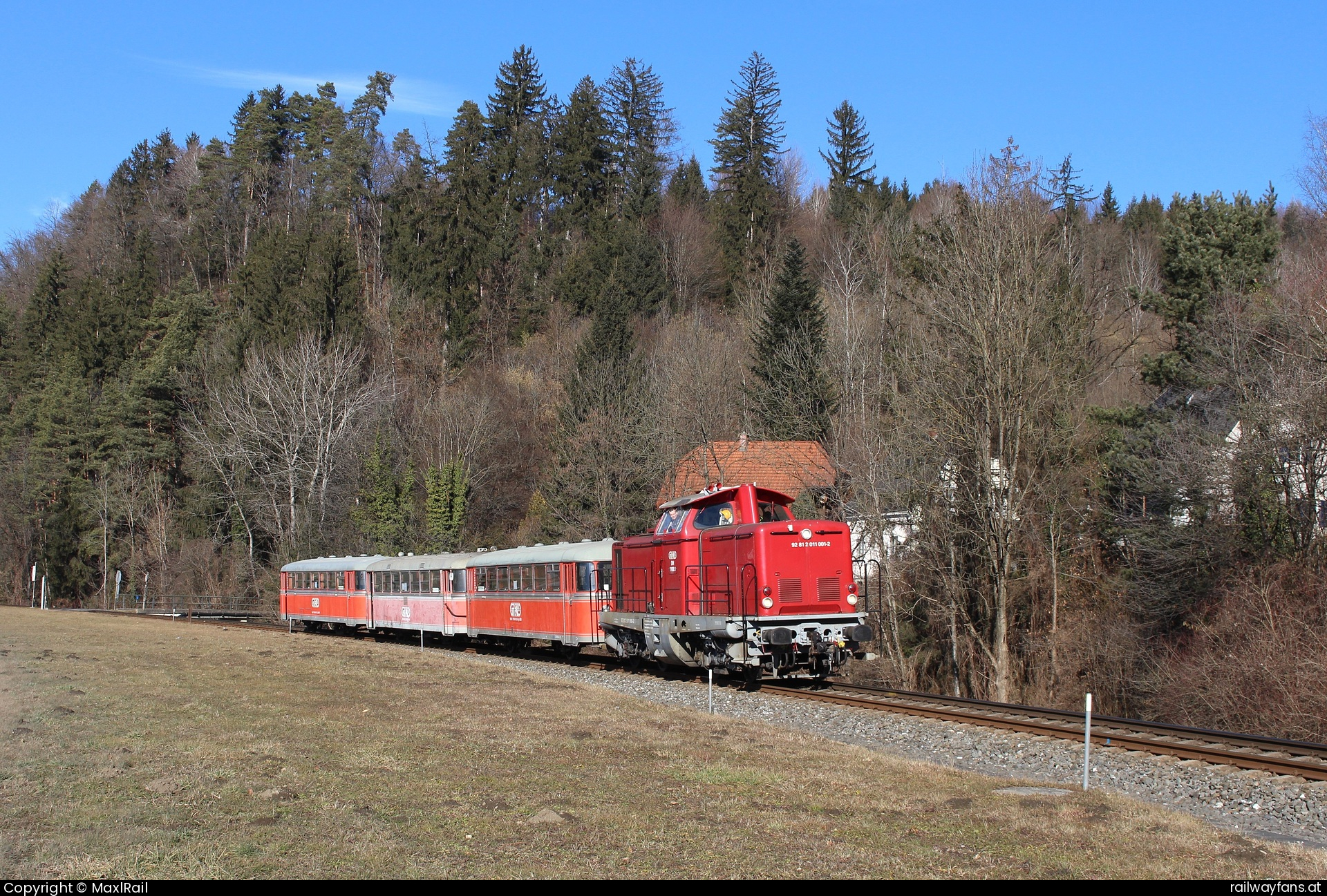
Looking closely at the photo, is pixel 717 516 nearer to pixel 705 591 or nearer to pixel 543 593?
pixel 705 591

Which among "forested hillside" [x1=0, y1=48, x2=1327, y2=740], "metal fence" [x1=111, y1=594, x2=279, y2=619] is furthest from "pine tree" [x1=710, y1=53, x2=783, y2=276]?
"metal fence" [x1=111, y1=594, x2=279, y2=619]

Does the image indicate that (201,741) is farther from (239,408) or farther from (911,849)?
(239,408)

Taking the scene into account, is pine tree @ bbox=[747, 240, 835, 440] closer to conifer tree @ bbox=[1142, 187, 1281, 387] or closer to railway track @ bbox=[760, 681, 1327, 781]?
conifer tree @ bbox=[1142, 187, 1281, 387]

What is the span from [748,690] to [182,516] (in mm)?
54916

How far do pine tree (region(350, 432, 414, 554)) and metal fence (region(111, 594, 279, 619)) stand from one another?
614 cm

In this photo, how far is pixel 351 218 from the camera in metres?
80.8

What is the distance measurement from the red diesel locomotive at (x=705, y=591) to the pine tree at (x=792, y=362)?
15145mm

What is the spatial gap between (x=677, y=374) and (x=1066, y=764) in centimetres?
3886

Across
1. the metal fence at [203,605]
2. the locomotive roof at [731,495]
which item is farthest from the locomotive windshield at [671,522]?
the metal fence at [203,605]

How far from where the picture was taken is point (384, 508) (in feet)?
178

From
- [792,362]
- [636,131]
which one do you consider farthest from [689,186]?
[792,362]

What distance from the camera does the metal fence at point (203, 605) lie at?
177ft

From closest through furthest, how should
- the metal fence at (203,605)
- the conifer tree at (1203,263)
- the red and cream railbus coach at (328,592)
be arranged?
the conifer tree at (1203,263)
the red and cream railbus coach at (328,592)
the metal fence at (203,605)

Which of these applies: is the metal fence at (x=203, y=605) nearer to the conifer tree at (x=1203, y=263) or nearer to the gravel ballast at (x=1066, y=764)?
the gravel ballast at (x=1066, y=764)
